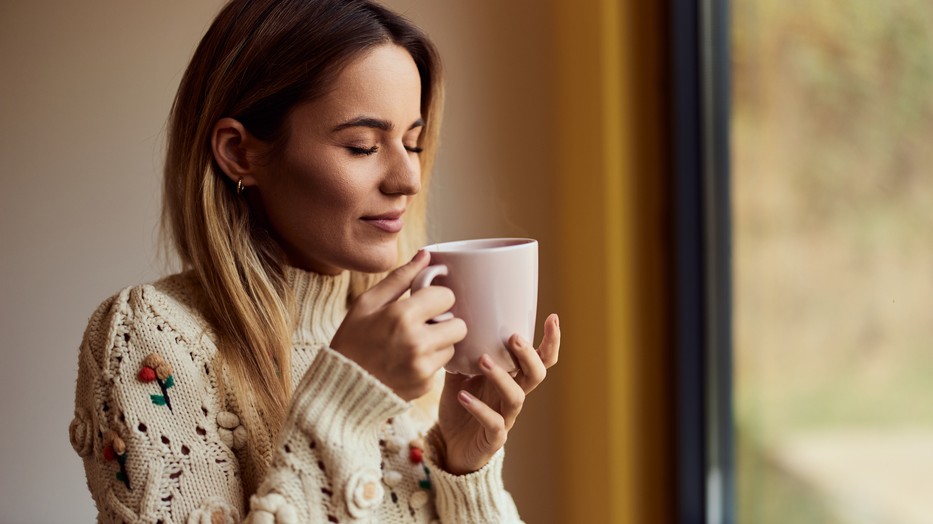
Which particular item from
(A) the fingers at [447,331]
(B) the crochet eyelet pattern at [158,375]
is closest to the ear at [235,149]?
(B) the crochet eyelet pattern at [158,375]

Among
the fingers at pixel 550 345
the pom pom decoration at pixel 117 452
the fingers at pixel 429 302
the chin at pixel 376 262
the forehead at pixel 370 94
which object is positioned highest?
the forehead at pixel 370 94

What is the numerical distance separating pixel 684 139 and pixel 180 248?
854mm

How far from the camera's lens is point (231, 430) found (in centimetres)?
86

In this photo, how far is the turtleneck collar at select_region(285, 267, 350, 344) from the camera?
38.6 inches

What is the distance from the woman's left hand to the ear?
0.32 meters

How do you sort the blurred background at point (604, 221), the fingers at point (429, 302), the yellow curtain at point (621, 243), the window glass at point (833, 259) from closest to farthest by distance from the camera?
the fingers at point (429, 302) → the window glass at point (833, 259) → the blurred background at point (604, 221) → the yellow curtain at point (621, 243)

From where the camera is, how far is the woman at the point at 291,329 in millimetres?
765

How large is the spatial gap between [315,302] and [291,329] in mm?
44

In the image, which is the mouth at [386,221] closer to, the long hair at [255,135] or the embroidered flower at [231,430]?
the long hair at [255,135]

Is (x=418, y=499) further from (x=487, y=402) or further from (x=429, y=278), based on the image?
(x=429, y=278)

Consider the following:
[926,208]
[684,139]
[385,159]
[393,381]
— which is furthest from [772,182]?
[393,381]

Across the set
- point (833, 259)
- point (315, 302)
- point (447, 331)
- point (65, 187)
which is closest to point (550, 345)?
point (447, 331)

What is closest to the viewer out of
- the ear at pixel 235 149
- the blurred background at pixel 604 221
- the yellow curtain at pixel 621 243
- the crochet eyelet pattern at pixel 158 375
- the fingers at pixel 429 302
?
the fingers at pixel 429 302

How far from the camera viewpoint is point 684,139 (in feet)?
4.71
